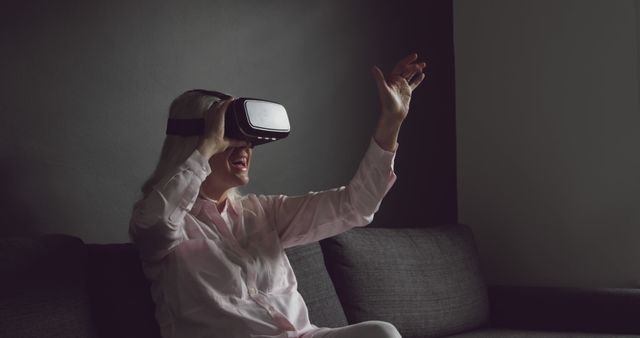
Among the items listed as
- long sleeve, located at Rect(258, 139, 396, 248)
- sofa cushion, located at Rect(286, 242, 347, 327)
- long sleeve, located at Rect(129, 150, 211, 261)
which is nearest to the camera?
long sleeve, located at Rect(129, 150, 211, 261)

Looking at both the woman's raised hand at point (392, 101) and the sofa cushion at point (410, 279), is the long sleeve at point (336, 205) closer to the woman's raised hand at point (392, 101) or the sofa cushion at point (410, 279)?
the woman's raised hand at point (392, 101)

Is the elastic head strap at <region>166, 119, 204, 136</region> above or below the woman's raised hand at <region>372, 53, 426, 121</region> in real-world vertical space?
below

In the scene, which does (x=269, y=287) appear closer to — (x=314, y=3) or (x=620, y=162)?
(x=314, y=3)

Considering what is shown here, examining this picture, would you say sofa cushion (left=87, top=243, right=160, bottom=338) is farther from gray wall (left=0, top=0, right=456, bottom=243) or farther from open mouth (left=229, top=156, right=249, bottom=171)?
open mouth (left=229, top=156, right=249, bottom=171)

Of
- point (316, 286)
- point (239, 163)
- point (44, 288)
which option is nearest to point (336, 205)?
point (239, 163)

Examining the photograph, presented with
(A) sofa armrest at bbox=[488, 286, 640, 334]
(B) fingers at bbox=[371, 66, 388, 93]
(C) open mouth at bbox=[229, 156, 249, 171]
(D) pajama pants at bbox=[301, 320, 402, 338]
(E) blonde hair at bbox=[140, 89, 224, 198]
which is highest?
(B) fingers at bbox=[371, 66, 388, 93]

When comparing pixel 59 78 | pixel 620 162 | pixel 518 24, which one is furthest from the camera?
pixel 518 24

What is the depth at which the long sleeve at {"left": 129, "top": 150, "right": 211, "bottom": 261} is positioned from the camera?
1747mm

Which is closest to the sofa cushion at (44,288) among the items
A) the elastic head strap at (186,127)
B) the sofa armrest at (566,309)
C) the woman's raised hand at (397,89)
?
the elastic head strap at (186,127)

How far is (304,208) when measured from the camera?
208cm

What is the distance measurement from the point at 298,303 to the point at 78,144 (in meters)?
0.70

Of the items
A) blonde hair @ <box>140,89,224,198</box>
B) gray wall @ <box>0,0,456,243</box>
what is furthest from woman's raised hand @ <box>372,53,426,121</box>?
gray wall @ <box>0,0,456,243</box>

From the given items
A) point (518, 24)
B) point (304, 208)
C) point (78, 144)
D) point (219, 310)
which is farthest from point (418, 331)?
point (518, 24)

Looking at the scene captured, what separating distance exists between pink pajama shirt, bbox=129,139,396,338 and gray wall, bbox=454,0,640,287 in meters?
1.59
